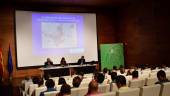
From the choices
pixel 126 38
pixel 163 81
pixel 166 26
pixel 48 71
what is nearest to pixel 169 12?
pixel 166 26

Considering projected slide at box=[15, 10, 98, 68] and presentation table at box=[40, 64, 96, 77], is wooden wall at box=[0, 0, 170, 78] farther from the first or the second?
presentation table at box=[40, 64, 96, 77]

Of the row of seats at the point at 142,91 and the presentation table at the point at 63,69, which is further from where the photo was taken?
the presentation table at the point at 63,69

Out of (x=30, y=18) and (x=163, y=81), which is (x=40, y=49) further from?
(x=163, y=81)

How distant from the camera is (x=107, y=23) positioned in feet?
47.0

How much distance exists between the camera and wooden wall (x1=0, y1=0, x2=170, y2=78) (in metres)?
11.5

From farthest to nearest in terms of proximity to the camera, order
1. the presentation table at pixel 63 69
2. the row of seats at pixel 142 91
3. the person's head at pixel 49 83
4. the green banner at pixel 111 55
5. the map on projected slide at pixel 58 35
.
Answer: the green banner at pixel 111 55 → the map on projected slide at pixel 58 35 → the presentation table at pixel 63 69 → the person's head at pixel 49 83 → the row of seats at pixel 142 91

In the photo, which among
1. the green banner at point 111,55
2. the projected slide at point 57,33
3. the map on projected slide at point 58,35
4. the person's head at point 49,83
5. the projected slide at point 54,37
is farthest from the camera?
the green banner at point 111,55

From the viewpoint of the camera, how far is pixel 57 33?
12.6 metres

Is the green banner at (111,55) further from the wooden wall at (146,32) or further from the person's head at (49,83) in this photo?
the person's head at (49,83)

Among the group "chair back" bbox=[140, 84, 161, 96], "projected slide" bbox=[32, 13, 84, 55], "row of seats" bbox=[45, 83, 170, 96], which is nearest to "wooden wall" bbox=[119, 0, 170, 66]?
"projected slide" bbox=[32, 13, 84, 55]

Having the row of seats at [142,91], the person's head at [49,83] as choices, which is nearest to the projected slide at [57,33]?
the person's head at [49,83]

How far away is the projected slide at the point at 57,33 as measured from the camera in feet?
39.7

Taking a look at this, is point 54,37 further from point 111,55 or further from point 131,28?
point 131,28

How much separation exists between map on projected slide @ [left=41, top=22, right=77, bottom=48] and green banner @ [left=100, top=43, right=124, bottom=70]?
143 cm
